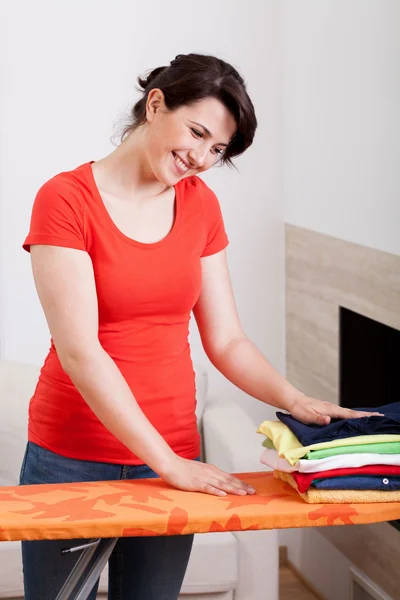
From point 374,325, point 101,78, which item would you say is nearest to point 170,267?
point 374,325

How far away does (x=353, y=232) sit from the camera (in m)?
2.67

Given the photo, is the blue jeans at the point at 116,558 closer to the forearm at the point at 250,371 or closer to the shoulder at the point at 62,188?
the forearm at the point at 250,371

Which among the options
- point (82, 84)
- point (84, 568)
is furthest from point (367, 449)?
point (82, 84)

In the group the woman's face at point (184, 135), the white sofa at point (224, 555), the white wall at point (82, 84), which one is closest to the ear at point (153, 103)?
the woman's face at point (184, 135)

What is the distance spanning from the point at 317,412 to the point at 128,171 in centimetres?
54

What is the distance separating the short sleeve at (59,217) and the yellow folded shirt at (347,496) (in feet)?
1.78

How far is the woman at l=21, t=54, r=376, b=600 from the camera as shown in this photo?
56.4 inches

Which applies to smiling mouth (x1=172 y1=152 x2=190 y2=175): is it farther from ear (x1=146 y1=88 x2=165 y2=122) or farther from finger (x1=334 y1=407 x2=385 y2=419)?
finger (x1=334 y1=407 x2=385 y2=419)

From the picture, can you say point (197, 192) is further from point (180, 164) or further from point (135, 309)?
point (135, 309)

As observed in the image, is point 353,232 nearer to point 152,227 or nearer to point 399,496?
point 152,227

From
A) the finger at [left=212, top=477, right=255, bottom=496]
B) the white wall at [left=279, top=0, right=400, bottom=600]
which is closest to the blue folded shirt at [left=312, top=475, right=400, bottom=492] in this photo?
the finger at [left=212, top=477, right=255, bottom=496]

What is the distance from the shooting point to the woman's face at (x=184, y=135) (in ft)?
4.98

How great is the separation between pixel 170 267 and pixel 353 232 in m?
1.24

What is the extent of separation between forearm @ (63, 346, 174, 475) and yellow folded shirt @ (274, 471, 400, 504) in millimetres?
231
